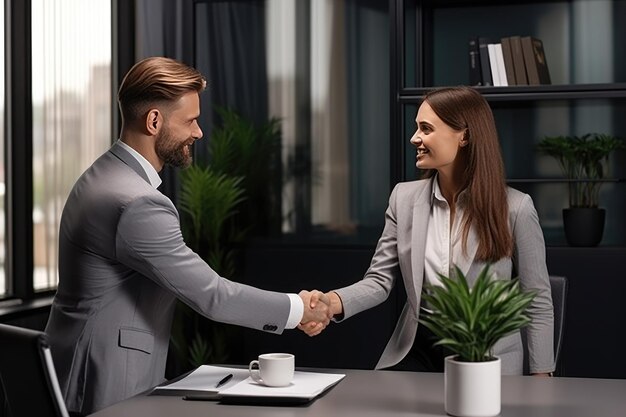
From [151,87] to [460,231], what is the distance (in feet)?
3.56

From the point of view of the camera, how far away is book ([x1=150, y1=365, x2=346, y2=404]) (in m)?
2.11

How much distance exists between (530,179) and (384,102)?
844mm

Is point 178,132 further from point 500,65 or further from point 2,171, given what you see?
point 500,65

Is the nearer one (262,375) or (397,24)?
(262,375)

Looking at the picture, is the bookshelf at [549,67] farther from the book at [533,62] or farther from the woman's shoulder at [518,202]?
the woman's shoulder at [518,202]

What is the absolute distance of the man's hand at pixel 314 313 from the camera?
9.50 ft

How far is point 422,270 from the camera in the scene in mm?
3100

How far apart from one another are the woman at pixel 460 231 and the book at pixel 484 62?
1.34 metres

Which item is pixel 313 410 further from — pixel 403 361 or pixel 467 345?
pixel 403 361

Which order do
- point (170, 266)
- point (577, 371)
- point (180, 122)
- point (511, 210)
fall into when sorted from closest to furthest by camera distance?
1. point (170, 266)
2. point (180, 122)
3. point (511, 210)
4. point (577, 371)

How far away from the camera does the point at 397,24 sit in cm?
451

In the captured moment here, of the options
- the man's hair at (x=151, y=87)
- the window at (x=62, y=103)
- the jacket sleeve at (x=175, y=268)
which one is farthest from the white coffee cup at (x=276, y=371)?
the window at (x=62, y=103)

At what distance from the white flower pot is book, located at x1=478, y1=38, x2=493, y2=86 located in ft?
8.75

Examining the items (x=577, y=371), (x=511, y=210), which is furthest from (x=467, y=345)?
(x=577, y=371)
